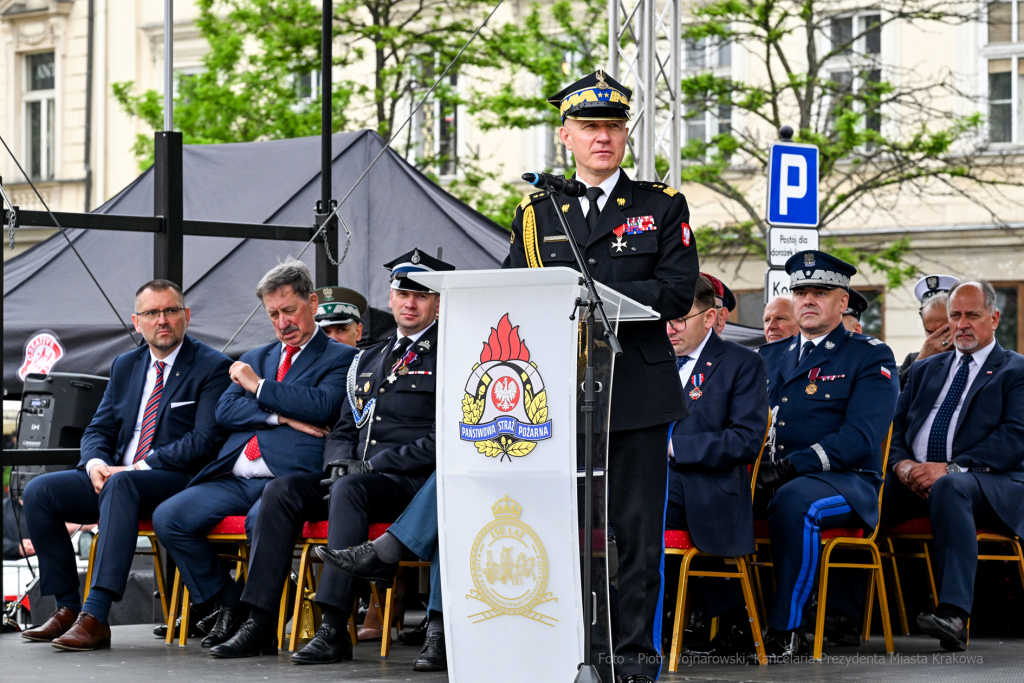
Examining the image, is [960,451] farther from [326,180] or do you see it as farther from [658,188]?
[326,180]

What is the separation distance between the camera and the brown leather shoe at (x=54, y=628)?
631cm

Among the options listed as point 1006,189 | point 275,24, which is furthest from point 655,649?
point 1006,189

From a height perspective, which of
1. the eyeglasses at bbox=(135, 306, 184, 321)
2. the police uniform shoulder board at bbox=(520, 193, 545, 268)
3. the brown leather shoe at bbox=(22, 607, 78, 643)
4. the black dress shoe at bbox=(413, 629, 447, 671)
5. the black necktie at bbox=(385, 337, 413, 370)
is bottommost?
the brown leather shoe at bbox=(22, 607, 78, 643)

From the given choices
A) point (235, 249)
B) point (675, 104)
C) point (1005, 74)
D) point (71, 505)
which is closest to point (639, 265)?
point (71, 505)

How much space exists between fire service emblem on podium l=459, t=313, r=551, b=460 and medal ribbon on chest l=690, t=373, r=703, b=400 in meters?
1.87

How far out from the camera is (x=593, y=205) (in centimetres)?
450

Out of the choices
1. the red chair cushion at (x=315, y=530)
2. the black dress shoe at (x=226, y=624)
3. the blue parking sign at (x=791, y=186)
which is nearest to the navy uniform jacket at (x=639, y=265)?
the red chair cushion at (x=315, y=530)

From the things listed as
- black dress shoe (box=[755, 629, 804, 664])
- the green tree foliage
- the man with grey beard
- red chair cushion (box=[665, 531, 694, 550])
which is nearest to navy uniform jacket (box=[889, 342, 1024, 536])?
the man with grey beard

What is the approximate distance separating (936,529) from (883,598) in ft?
1.23

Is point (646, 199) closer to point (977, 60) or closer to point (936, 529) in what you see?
point (936, 529)

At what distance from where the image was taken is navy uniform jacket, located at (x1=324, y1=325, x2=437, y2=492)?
585 centimetres

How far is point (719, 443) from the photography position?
5621 mm

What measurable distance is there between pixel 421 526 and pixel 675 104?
14.8 ft

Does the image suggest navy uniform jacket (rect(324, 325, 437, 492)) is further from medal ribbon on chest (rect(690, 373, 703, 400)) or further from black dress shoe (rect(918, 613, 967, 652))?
black dress shoe (rect(918, 613, 967, 652))
